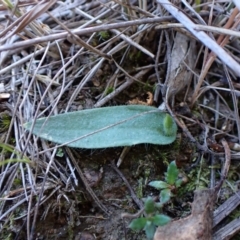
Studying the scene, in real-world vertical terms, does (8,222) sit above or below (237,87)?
below

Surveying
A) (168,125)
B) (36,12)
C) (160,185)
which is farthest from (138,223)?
(36,12)

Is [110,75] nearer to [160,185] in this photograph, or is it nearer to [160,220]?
[160,185]

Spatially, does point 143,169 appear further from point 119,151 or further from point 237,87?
point 237,87

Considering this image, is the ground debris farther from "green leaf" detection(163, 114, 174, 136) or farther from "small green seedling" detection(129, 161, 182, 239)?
"green leaf" detection(163, 114, 174, 136)

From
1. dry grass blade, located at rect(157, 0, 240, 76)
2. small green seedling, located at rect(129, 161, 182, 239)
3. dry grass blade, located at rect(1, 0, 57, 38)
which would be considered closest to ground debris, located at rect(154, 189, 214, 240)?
small green seedling, located at rect(129, 161, 182, 239)

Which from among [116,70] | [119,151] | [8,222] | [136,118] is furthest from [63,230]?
[116,70]

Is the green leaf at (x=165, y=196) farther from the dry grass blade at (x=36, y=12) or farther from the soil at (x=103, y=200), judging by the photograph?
the dry grass blade at (x=36, y=12)
